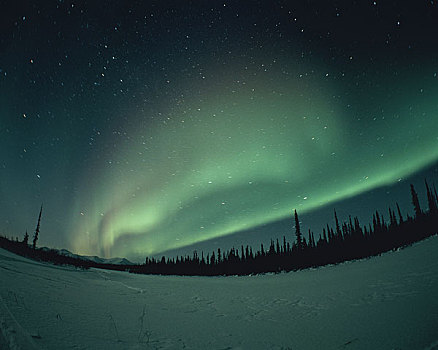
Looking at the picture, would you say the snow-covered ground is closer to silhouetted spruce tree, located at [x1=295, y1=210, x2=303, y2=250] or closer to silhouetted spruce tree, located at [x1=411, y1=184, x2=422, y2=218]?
silhouetted spruce tree, located at [x1=295, y1=210, x2=303, y2=250]

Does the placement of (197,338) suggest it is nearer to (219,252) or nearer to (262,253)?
(262,253)

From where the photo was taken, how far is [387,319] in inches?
176

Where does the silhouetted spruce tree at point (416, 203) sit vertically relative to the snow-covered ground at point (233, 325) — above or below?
above

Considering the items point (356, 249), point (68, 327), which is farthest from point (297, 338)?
point (356, 249)

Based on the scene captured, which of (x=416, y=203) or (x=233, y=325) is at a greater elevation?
(x=416, y=203)

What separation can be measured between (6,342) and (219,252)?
9346 cm

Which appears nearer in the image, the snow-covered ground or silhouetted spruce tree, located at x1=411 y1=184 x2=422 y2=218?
the snow-covered ground

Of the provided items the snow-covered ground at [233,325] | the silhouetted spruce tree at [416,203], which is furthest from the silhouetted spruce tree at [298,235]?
the snow-covered ground at [233,325]

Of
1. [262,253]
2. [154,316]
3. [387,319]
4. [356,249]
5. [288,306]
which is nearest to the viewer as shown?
[387,319]

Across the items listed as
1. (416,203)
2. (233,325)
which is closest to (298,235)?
(416,203)

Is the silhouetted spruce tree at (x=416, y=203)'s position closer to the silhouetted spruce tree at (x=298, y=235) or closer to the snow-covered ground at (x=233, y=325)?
the silhouetted spruce tree at (x=298, y=235)

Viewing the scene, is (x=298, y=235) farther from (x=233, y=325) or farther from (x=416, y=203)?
(x=233, y=325)

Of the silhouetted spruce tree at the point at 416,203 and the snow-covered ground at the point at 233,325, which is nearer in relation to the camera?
the snow-covered ground at the point at 233,325

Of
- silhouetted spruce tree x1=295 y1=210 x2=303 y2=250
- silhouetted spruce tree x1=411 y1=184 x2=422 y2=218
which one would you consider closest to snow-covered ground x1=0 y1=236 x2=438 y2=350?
silhouetted spruce tree x1=295 y1=210 x2=303 y2=250
